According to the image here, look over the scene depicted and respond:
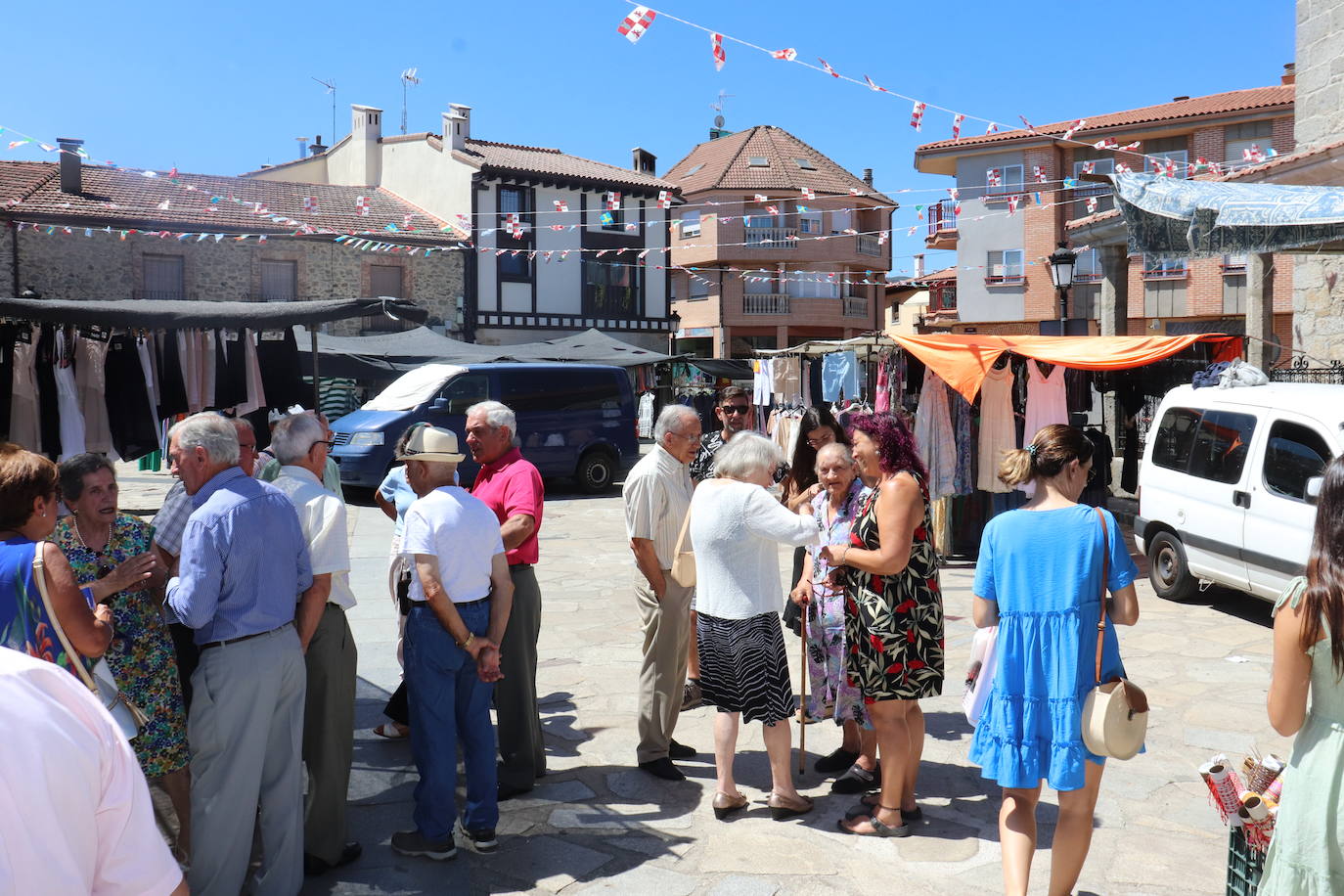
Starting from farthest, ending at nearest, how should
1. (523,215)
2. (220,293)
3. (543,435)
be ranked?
(523,215)
(220,293)
(543,435)

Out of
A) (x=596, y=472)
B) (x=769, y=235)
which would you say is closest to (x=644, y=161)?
(x=769, y=235)

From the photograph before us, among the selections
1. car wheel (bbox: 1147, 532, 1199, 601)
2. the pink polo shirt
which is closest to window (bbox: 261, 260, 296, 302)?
car wheel (bbox: 1147, 532, 1199, 601)

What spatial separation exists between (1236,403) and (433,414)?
10.4 meters

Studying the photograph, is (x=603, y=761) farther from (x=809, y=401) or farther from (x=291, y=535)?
(x=809, y=401)

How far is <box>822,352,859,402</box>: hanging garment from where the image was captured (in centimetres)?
1341

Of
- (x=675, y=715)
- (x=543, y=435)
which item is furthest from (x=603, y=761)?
(x=543, y=435)

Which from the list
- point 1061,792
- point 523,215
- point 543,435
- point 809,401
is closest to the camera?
point 1061,792

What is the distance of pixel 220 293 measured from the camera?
2691 centimetres

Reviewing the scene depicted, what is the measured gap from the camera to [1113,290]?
15.2m

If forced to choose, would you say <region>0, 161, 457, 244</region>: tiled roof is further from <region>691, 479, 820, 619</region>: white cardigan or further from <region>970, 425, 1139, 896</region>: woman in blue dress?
<region>970, 425, 1139, 896</region>: woman in blue dress

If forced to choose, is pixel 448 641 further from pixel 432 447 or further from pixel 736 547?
pixel 736 547

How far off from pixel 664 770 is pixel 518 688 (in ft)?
2.54

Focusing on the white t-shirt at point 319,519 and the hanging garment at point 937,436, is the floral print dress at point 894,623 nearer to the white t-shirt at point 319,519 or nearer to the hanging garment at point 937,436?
the white t-shirt at point 319,519

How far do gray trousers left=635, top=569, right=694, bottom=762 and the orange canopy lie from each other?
5.11 metres
